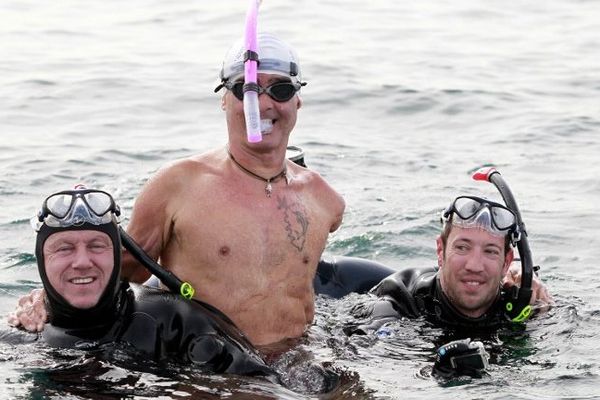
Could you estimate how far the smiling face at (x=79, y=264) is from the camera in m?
6.32

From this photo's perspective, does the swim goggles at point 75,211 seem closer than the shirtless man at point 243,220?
Yes

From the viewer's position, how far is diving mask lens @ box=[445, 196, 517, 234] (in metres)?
7.64

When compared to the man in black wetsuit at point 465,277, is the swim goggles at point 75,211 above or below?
above

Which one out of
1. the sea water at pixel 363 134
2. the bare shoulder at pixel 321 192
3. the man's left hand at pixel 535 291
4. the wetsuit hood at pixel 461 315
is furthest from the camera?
the man's left hand at pixel 535 291

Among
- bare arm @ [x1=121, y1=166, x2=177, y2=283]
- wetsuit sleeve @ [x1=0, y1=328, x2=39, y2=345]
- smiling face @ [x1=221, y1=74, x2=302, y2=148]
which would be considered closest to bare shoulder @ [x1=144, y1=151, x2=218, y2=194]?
bare arm @ [x1=121, y1=166, x2=177, y2=283]

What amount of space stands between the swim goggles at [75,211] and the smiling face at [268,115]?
0.84 meters

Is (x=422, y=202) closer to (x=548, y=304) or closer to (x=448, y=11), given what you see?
(x=548, y=304)

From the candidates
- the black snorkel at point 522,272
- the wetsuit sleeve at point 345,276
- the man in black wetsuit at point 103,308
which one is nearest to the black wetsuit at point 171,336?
the man in black wetsuit at point 103,308

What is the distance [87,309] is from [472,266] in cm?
236

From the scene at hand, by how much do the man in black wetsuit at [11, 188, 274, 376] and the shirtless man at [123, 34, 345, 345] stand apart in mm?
324

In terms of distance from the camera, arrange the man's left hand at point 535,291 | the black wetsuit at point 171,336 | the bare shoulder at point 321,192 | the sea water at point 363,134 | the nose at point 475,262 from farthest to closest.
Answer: the man's left hand at point 535,291 < the nose at point 475,262 < the bare shoulder at point 321,192 < the sea water at point 363,134 < the black wetsuit at point 171,336

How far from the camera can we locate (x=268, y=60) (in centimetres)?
689

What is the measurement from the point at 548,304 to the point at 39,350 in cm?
330

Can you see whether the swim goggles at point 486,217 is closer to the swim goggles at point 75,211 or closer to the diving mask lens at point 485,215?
the diving mask lens at point 485,215
